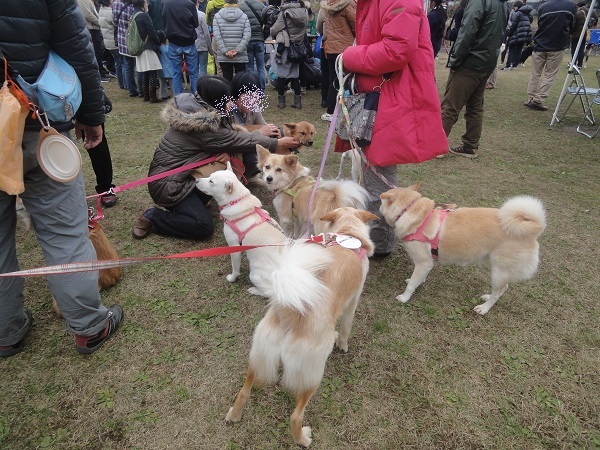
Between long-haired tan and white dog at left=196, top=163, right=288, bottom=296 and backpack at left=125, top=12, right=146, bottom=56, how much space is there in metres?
6.64

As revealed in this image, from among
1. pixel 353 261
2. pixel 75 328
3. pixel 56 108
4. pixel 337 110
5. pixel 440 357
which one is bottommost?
pixel 440 357

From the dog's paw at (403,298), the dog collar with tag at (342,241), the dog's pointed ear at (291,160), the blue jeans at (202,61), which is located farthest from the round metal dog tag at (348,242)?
the blue jeans at (202,61)

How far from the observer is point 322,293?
1767mm

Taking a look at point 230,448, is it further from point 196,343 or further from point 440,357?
point 440,357

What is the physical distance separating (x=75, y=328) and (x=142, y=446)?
892mm

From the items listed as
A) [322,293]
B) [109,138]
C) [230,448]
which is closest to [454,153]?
[322,293]

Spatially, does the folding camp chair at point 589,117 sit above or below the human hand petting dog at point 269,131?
below

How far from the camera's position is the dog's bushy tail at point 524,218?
261 cm

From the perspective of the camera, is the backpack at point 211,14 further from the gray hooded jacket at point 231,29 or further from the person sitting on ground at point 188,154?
the person sitting on ground at point 188,154

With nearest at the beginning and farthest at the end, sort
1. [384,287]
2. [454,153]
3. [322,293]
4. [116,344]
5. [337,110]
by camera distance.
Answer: [322,293], [116,344], [337,110], [384,287], [454,153]

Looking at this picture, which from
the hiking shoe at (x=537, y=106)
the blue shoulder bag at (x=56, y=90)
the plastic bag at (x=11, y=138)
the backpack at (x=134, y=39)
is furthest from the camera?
the hiking shoe at (x=537, y=106)

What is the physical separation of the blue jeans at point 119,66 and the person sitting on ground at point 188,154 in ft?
23.9

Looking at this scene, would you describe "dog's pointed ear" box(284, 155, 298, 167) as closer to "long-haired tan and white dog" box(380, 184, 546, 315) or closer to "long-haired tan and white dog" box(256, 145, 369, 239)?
"long-haired tan and white dog" box(256, 145, 369, 239)

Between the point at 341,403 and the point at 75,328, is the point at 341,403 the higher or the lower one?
the lower one
